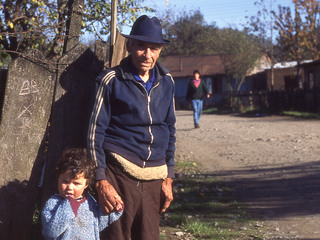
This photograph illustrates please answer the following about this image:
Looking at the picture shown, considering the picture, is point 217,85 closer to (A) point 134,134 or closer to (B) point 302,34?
(B) point 302,34

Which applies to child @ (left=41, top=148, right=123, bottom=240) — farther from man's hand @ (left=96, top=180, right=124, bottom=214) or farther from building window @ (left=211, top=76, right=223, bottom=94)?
building window @ (left=211, top=76, right=223, bottom=94)

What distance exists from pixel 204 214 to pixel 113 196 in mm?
3645

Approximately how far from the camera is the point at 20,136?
4020 millimetres

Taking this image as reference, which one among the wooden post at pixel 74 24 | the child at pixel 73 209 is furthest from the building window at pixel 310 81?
the child at pixel 73 209

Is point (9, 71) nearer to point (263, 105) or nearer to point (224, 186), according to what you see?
point (224, 186)

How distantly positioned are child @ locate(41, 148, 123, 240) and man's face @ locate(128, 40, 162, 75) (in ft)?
2.22

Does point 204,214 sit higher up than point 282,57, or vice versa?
point 282,57

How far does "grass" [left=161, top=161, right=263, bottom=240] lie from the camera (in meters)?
5.84

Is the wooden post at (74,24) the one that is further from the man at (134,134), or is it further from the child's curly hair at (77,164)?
the child's curly hair at (77,164)

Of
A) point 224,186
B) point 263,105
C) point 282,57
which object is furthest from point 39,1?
point 282,57

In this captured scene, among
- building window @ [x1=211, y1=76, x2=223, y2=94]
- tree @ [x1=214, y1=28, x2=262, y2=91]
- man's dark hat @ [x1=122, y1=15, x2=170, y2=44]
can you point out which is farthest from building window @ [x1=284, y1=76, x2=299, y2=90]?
man's dark hat @ [x1=122, y1=15, x2=170, y2=44]

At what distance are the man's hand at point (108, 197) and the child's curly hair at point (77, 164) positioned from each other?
0.33ft

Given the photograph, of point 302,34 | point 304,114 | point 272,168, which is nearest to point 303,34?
point 302,34

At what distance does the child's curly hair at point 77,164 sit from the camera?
336 centimetres
